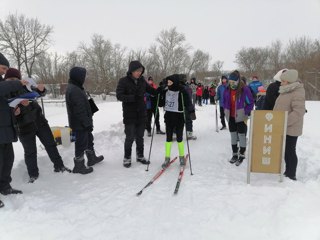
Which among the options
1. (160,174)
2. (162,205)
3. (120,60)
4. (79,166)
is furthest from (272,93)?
(120,60)

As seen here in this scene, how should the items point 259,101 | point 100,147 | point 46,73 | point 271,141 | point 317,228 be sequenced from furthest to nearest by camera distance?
point 46,73 → point 259,101 → point 100,147 → point 271,141 → point 317,228

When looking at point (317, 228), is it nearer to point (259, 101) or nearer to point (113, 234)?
point (113, 234)

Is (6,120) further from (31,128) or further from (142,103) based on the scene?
(142,103)

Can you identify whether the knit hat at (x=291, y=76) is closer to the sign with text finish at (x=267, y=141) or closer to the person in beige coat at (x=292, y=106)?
the person in beige coat at (x=292, y=106)

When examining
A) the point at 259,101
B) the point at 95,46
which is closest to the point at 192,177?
the point at 259,101

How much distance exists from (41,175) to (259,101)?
6402 millimetres

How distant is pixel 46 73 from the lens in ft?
180

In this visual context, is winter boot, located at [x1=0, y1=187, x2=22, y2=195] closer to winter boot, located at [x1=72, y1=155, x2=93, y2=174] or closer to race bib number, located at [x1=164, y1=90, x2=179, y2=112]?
winter boot, located at [x1=72, y1=155, x2=93, y2=174]

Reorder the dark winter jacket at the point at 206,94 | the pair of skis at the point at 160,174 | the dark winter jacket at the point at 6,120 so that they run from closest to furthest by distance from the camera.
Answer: the dark winter jacket at the point at 6,120 < the pair of skis at the point at 160,174 < the dark winter jacket at the point at 206,94

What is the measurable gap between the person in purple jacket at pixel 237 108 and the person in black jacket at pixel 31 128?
362cm

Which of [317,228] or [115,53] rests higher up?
[115,53]

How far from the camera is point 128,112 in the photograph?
18.3 ft

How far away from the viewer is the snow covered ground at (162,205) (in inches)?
127

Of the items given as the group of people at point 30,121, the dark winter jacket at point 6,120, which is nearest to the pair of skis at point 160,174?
the group of people at point 30,121
